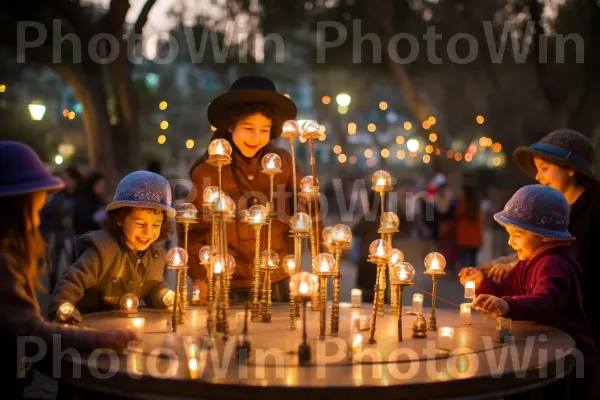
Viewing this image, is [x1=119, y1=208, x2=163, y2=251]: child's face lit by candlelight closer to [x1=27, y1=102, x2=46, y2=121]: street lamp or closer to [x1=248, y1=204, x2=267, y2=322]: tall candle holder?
[x1=248, y1=204, x2=267, y2=322]: tall candle holder

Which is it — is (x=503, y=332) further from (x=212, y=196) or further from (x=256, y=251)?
(x=212, y=196)

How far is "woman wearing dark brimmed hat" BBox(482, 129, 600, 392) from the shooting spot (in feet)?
14.6

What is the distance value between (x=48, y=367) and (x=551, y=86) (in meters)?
11.9

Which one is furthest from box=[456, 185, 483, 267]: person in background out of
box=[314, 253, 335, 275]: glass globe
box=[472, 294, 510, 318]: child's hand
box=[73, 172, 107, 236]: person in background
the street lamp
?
box=[314, 253, 335, 275]: glass globe

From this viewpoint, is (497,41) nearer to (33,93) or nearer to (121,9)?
(121,9)

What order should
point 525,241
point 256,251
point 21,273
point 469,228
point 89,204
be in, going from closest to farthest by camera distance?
point 21,273 → point 256,251 → point 525,241 → point 89,204 → point 469,228

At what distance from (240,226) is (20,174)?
6.00ft

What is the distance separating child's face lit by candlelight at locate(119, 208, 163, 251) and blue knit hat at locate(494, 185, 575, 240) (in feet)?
6.32

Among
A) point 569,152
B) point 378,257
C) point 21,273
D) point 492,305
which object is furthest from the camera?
point 569,152

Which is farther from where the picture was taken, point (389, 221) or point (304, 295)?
point (389, 221)

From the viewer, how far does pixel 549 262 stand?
3961mm

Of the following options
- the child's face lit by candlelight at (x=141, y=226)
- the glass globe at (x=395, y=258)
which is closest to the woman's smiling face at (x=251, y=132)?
the child's face lit by candlelight at (x=141, y=226)

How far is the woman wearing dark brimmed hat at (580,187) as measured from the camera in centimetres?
445

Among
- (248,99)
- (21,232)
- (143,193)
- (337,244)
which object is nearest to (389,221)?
(337,244)
